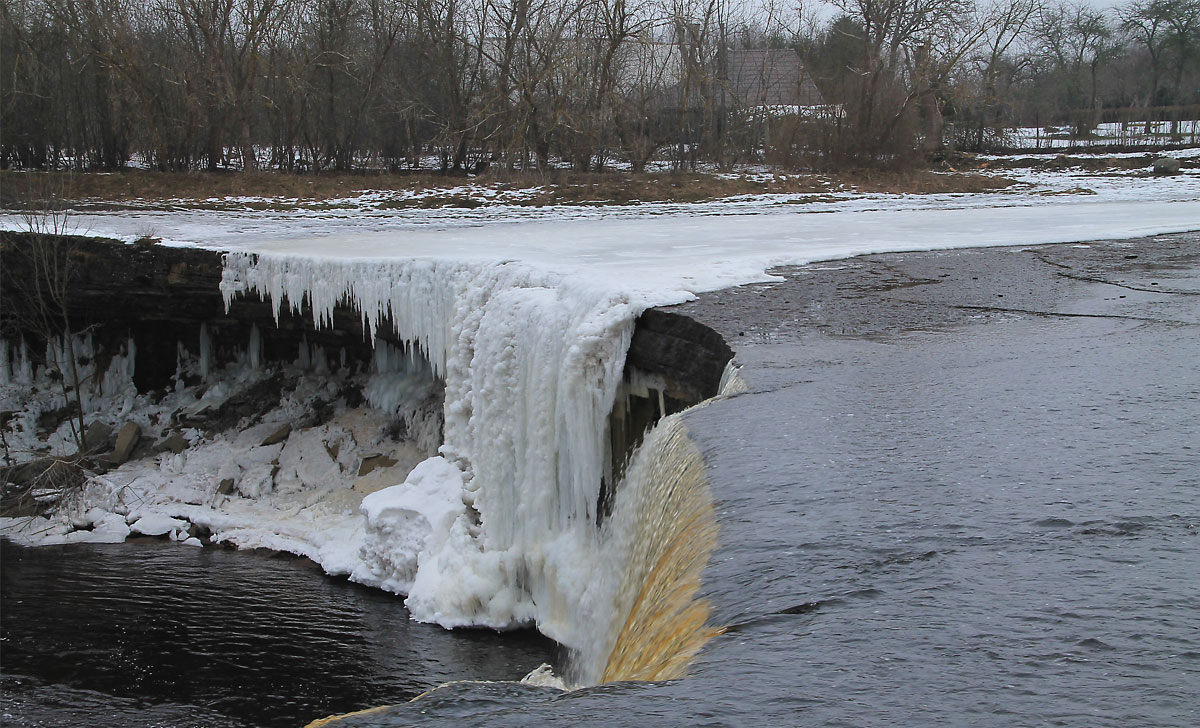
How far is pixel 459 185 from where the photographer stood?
23578 millimetres

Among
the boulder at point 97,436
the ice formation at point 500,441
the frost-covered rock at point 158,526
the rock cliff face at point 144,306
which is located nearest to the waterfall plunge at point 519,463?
the ice formation at point 500,441

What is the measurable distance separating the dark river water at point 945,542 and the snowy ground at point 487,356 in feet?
5.23

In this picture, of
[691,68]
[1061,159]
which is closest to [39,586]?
[691,68]

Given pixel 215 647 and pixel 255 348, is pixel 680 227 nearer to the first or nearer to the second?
pixel 255 348

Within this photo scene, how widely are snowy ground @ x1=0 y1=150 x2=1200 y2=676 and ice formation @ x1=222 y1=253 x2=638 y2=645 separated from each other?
0.02 metres

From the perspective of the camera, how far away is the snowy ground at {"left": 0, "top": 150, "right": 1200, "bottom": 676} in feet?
24.3

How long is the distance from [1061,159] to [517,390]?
25483mm

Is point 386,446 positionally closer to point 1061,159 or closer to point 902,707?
point 902,707

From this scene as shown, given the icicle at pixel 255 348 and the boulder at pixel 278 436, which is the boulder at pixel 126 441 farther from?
the boulder at pixel 278 436

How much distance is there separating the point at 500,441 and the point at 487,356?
69 centimetres

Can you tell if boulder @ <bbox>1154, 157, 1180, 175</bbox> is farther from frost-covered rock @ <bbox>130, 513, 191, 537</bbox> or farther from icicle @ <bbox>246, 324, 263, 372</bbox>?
frost-covered rock @ <bbox>130, 513, 191, 537</bbox>

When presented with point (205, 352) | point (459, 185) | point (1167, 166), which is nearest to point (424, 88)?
point (459, 185)

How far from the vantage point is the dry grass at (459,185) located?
2162cm

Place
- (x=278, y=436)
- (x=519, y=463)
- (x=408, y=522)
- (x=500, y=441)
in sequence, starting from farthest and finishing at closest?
(x=278, y=436) → (x=408, y=522) → (x=500, y=441) → (x=519, y=463)
